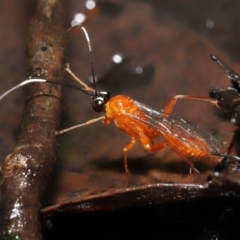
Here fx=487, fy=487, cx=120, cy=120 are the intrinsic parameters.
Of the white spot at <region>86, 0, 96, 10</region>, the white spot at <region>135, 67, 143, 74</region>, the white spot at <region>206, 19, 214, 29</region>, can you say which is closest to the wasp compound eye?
the white spot at <region>135, 67, 143, 74</region>

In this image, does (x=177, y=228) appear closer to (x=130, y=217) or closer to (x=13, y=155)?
(x=130, y=217)

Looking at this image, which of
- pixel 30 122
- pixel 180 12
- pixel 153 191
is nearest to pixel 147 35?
pixel 180 12

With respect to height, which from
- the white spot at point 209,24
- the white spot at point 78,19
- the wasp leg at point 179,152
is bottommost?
the wasp leg at point 179,152

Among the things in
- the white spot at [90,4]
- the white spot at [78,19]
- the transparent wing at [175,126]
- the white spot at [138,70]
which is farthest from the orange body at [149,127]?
the white spot at [90,4]

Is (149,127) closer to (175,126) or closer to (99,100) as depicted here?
(175,126)

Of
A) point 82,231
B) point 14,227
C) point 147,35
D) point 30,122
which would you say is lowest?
point 82,231

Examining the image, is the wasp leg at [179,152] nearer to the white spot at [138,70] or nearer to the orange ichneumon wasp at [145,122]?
the orange ichneumon wasp at [145,122]
